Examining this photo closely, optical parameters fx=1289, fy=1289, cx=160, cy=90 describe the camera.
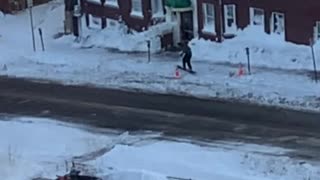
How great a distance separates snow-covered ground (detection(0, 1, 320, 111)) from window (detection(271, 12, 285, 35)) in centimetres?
41

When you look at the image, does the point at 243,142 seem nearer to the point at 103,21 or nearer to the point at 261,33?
the point at 261,33

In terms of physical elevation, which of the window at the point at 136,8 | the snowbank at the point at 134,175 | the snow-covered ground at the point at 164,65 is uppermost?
the window at the point at 136,8


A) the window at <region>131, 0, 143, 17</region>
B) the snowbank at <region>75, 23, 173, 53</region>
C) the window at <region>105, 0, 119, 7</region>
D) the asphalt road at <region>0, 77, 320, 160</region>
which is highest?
the window at <region>105, 0, 119, 7</region>

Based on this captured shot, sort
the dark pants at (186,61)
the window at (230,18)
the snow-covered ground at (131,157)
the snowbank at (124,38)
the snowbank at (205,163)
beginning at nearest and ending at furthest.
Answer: the snowbank at (205,163) → the snow-covered ground at (131,157) → the dark pants at (186,61) → the window at (230,18) → the snowbank at (124,38)

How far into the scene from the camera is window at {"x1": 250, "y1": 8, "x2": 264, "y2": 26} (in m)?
48.8

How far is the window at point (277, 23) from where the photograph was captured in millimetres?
47875

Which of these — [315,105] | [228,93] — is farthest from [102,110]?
[315,105]

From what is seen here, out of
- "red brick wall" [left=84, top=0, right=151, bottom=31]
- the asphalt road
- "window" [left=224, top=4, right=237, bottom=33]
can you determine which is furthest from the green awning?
the asphalt road

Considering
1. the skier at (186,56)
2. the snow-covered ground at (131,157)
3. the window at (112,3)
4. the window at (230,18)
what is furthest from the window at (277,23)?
the snow-covered ground at (131,157)

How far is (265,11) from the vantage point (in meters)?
48.3

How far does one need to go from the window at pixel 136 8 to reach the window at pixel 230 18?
5464 mm

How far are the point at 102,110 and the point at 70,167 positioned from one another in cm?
747

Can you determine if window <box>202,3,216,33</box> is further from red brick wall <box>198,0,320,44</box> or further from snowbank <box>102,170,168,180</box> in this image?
snowbank <box>102,170,168,180</box>

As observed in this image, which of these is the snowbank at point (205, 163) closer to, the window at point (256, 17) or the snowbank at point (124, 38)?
the window at point (256, 17)
